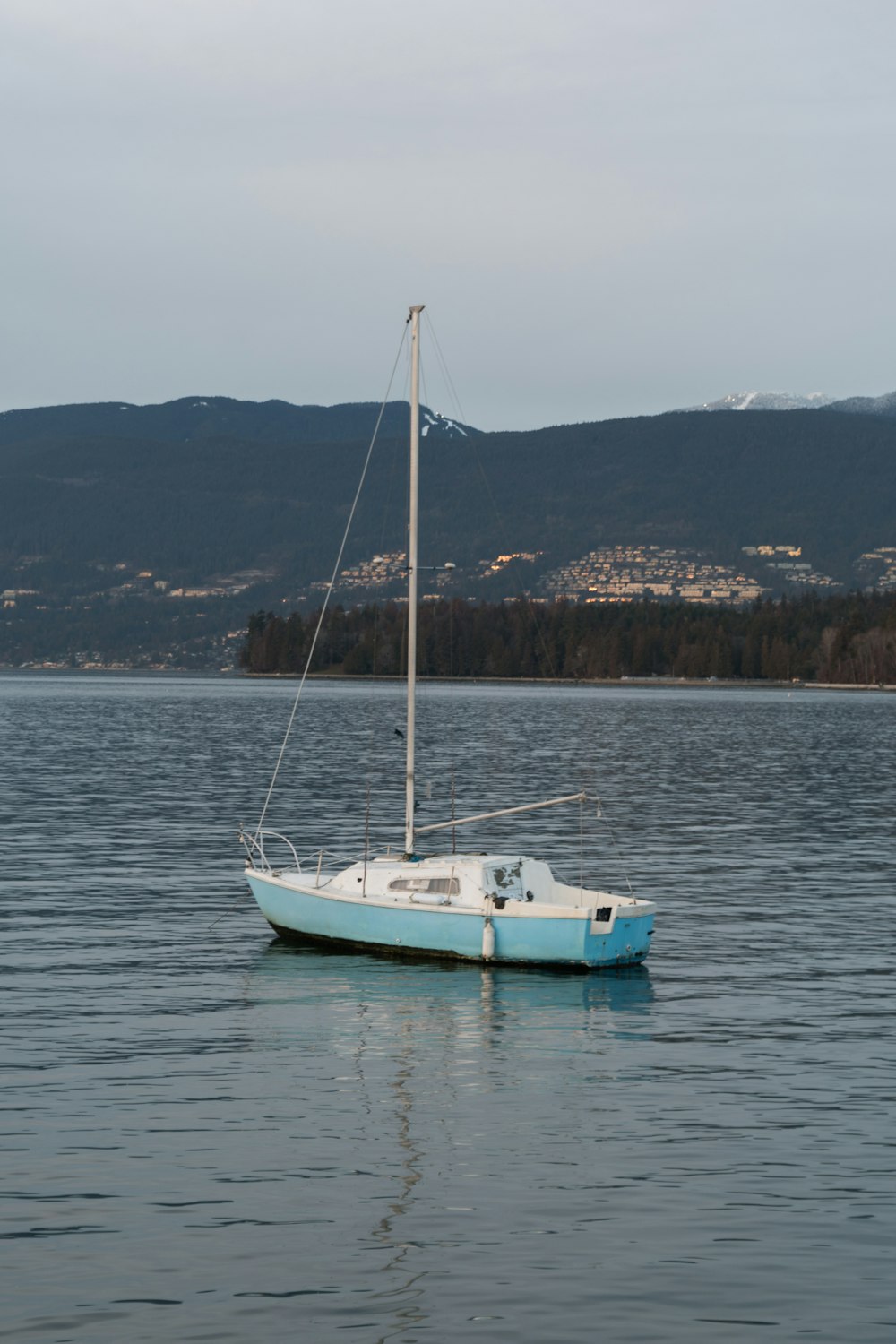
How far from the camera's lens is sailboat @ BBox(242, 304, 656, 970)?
1592 inches

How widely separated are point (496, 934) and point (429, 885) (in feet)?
7.03

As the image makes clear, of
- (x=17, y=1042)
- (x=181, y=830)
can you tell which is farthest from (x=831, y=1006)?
(x=181, y=830)

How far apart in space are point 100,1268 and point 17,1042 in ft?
41.1

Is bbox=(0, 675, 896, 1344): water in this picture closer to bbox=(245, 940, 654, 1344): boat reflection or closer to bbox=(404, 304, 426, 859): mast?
bbox=(245, 940, 654, 1344): boat reflection

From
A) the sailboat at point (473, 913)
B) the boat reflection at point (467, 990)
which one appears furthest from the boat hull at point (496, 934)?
the boat reflection at point (467, 990)

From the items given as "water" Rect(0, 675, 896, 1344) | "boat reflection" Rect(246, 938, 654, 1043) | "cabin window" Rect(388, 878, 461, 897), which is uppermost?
"cabin window" Rect(388, 878, 461, 897)

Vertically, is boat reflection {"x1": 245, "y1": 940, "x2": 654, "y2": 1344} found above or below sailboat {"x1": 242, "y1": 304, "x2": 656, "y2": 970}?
below

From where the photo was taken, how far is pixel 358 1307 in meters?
19.1

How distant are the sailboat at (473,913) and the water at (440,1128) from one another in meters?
0.64

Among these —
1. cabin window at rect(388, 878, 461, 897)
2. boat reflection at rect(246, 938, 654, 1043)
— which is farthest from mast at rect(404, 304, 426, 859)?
boat reflection at rect(246, 938, 654, 1043)

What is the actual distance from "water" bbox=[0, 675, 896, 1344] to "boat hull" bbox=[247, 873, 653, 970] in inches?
21.8

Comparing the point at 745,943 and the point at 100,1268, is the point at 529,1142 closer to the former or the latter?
the point at 100,1268

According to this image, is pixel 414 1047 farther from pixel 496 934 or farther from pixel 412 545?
pixel 412 545

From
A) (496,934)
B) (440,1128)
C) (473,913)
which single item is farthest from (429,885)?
(440,1128)
